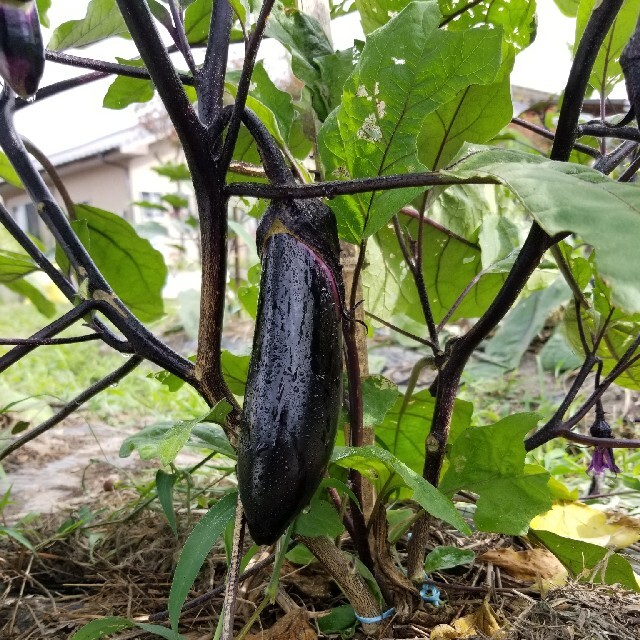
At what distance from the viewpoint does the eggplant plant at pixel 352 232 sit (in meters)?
0.42

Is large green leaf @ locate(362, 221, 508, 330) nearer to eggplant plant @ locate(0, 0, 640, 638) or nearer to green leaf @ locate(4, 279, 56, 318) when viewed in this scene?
eggplant plant @ locate(0, 0, 640, 638)

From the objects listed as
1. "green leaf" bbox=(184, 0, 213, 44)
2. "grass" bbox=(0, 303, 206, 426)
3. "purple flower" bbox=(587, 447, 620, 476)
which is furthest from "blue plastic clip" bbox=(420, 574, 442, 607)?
"grass" bbox=(0, 303, 206, 426)

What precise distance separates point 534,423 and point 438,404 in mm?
90

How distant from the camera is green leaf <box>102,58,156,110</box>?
0.82 meters

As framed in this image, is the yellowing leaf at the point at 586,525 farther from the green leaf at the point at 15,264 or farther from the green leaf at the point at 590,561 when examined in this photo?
the green leaf at the point at 15,264

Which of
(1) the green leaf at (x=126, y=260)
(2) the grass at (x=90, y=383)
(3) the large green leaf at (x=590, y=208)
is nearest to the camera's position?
(3) the large green leaf at (x=590, y=208)

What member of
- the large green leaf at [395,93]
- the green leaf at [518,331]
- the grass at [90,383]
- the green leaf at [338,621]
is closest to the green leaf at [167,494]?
the green leaf at [338,621]

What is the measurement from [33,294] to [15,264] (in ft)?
0.95

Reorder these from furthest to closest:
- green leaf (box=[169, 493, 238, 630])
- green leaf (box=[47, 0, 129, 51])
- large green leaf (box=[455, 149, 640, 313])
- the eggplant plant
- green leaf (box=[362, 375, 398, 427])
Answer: green leaf (box=[47, 0, 129, 51]) < green leaf (box=[362, 375, 398, 427]) < green leaf (box=[169, 493, 238, 630]) < the eggplant plant < large green leaf (box=[455, 149, 640, 313])

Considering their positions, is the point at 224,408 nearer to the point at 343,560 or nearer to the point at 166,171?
the point at 343,560

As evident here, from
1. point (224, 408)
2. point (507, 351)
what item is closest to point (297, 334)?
point (224, 408)

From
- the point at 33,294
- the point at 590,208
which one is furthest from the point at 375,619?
the point at 33,294

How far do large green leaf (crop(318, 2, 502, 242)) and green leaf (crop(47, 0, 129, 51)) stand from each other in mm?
378

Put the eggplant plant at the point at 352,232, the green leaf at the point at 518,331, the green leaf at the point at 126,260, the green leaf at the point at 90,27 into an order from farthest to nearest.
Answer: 1. the green leaf at the point at 518,331
2. the green leaf at the point at 126,260
3. the green leaf at the point at 90,27
4. the eggplant plant at the point at 352,232
